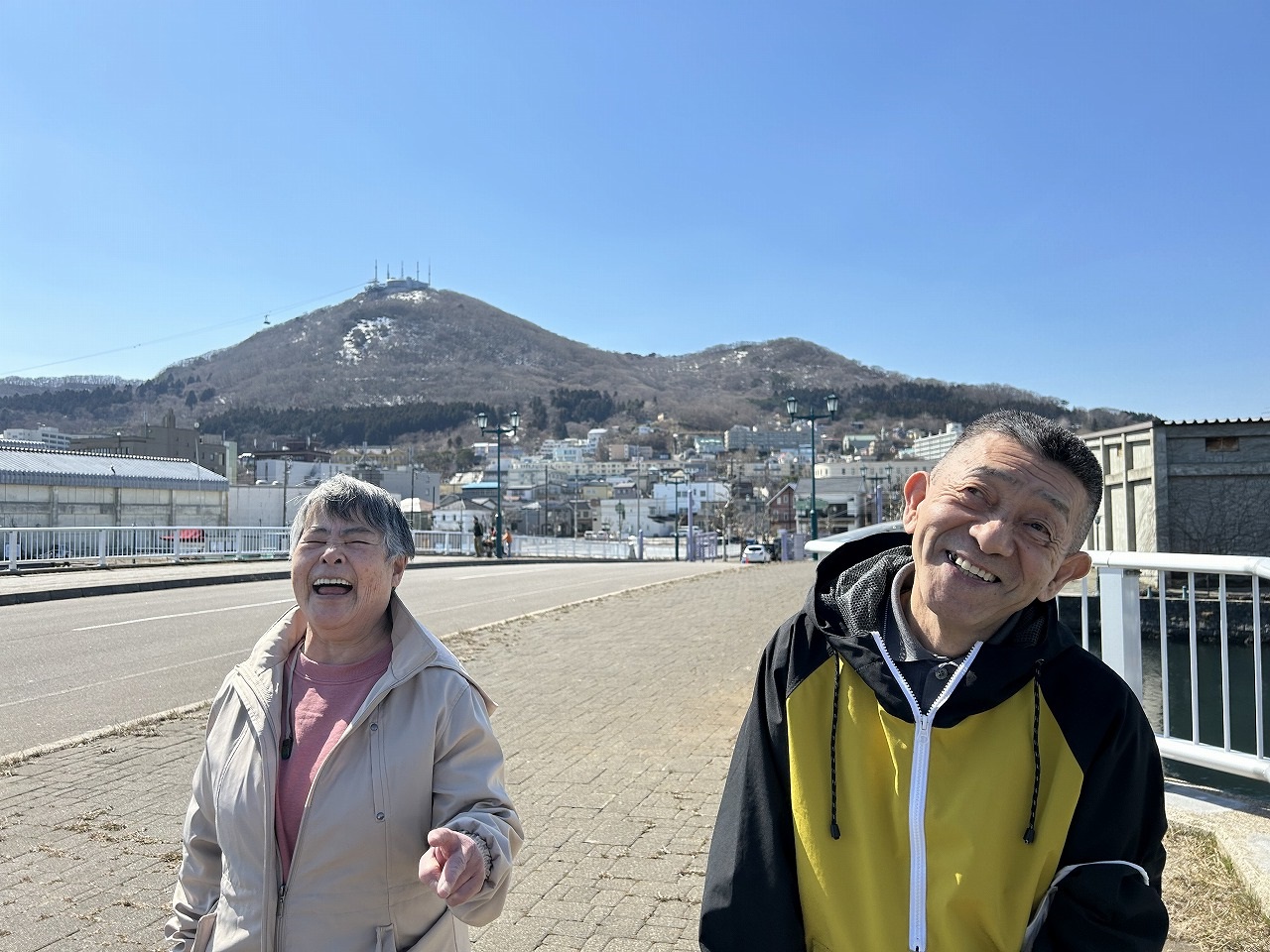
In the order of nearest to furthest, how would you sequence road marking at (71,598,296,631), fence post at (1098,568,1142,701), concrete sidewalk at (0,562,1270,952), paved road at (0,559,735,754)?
concrete sidewalk at (0,562,1270,952) → fence post at (1098,568,1142,701) → paved road at (0,559,735,754) → road marking at (71,598,296,631)

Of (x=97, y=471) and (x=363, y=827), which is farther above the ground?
(x=97, y=471)

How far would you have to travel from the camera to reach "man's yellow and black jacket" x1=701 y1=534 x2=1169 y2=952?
195 centimetres

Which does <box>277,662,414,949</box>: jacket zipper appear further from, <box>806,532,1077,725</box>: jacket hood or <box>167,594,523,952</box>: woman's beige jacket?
<box>806,532,1077,725</box>: jacket hood

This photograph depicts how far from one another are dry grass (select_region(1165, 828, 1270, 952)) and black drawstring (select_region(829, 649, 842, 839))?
6.87 ft

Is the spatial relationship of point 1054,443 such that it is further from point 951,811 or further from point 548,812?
point 548,812

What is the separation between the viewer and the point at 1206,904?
3684 mm

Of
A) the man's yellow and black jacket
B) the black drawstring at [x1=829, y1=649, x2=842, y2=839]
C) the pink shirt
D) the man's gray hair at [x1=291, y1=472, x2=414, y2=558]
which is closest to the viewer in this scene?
the man's yellow and black jacket

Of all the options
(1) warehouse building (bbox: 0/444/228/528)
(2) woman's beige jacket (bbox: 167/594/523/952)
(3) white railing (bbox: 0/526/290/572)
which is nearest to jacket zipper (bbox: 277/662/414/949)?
(2) woman's beige jacket (bbox: 167/594/523/952)

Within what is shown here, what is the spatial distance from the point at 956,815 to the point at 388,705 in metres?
1.35

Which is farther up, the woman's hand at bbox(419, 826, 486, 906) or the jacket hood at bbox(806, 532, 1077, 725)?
the jacket hood at bbox(806, 532, 1077, 725)

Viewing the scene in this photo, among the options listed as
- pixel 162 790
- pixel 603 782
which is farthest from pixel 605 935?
pixel 162 790

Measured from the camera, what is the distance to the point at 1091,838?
6.39ft

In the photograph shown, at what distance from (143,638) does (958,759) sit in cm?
1268

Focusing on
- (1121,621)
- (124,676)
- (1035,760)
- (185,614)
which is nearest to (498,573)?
(185,614)
